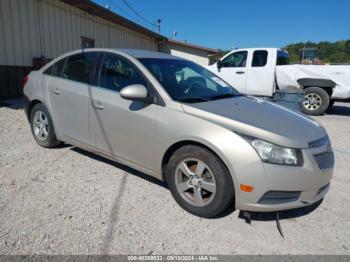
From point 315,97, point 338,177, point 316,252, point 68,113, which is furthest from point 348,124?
point 68,113

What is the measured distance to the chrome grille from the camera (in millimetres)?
2611

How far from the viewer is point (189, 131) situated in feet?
8.95

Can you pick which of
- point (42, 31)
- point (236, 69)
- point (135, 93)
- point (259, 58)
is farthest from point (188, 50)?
point (135, 93)

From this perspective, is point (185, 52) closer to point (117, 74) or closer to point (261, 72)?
point (261, 72)

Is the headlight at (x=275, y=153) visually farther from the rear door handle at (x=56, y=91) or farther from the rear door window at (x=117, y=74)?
the rear door handle at (x=56, y=91)

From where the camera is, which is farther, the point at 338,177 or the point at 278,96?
the point at 278,96

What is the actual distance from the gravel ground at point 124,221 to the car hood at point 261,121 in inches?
35.1

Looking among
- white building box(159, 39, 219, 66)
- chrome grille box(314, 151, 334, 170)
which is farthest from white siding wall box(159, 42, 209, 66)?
chrome grille box(314, 151, 334, 170)

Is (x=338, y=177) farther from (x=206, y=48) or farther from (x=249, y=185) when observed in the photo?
(x=206, y=48)

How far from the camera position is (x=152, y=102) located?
3.04m

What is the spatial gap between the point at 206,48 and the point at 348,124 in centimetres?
1608

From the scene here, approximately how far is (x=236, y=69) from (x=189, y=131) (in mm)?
7595

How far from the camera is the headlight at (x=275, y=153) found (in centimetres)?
242

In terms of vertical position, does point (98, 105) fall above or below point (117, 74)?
below
